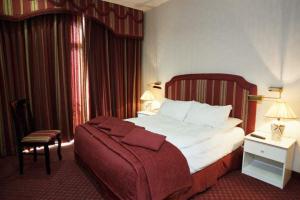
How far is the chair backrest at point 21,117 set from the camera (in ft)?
8.89

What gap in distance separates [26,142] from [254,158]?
129 inches

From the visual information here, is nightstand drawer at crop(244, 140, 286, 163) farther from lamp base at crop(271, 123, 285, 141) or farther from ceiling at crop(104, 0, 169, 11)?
ceiling at crop(104, 0, 169, 11)

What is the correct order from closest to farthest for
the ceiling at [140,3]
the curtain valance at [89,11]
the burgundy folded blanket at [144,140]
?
the burgundy folded blanket at [144,140], the curtain valance at [89,11], the ceiling at [140,3]

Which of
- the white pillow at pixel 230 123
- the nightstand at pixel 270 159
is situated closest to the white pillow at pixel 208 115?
the white pillow at pixel 230 123

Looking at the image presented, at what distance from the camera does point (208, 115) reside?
2990mm

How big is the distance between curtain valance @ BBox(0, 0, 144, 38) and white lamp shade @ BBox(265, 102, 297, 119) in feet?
10.8

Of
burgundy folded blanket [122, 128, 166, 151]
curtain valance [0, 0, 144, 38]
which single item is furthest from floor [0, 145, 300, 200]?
curtain valance [0, 0, 144, 38]

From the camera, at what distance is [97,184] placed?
244cm

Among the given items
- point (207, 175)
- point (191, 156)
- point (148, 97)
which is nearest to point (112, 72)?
point (148, 97)

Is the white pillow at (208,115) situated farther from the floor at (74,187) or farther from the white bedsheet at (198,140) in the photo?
the floor at (74,187)

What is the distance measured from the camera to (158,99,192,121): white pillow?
333 cm

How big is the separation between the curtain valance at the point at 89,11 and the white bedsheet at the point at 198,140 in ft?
7.65

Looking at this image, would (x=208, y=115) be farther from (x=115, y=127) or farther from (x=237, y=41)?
(x=115, y=127)

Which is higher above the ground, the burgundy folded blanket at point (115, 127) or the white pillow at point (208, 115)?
the white pillow at point (208, 115)
